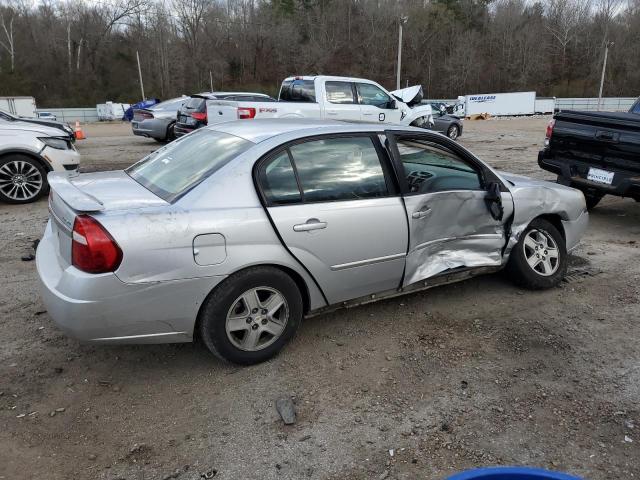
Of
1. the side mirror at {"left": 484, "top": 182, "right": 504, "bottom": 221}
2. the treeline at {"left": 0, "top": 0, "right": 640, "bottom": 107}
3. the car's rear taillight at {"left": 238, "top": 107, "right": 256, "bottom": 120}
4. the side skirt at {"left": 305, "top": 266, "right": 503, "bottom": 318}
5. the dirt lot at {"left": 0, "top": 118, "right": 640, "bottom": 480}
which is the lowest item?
the dirt lot at {"left": 0, "top": 118, "right": 640, "bottom": 480}

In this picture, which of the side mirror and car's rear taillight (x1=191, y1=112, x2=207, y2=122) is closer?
the side mirror

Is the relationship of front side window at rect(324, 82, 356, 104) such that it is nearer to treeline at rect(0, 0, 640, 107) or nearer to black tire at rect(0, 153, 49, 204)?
black tire at rect(0, 153, 49, 204)

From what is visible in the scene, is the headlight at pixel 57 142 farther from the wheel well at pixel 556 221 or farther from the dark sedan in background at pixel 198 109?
the wheel well at pixel 556 221

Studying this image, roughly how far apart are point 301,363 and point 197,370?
2.19 feet

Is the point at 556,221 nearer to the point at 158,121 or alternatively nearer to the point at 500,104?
the point at 158,121

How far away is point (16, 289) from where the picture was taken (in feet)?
14.7

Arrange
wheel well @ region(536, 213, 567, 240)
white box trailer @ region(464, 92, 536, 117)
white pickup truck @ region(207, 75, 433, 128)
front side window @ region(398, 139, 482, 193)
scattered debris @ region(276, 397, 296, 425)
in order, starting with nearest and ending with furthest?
scattered debris @ region(276, 397, 296, 425), front side window @ region(398, 139, 482, 193), wheel well @ region(536, 213, 567, 240), white pickup truck @ region(207, 75, 433, 128), white box trailer @ region(464, 92, 536, 117)

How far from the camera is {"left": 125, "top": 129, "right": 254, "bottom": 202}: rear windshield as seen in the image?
10.6 feet

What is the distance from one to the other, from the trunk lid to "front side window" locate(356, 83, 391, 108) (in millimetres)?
8826

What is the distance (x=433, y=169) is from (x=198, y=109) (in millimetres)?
10009

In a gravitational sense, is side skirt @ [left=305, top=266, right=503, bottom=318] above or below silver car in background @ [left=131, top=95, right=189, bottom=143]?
below

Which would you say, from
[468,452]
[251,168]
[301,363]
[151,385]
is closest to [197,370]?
[151,385]

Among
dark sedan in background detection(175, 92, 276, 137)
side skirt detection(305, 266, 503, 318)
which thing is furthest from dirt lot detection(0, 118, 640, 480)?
dark sedan in background detection(175, 92, 276, 137)

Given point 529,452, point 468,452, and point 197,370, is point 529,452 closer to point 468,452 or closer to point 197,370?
point 468,452
